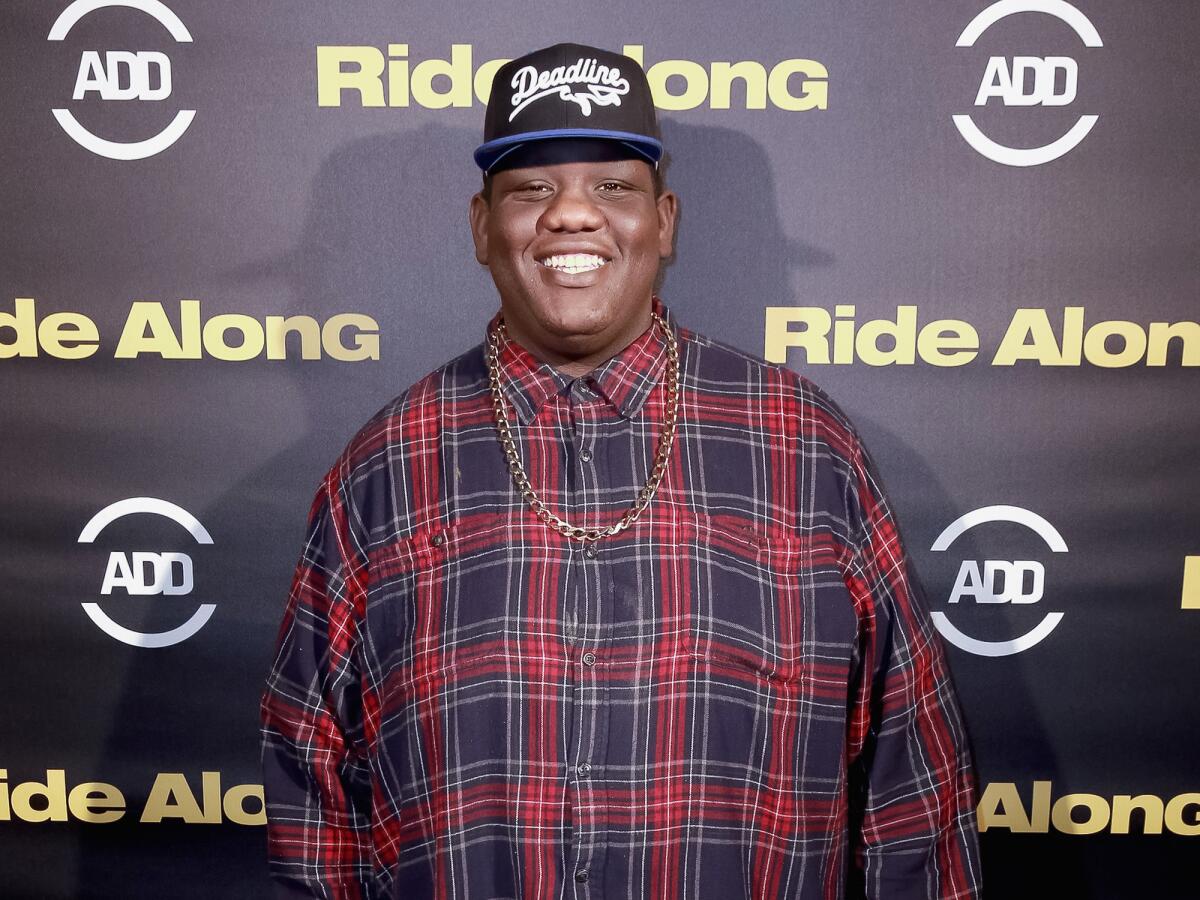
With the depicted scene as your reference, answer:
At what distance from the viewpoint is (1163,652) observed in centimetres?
187

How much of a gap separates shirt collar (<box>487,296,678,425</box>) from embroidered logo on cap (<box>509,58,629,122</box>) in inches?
11.0

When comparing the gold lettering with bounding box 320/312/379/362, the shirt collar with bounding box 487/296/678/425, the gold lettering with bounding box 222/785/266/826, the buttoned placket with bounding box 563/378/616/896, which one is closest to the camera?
the buttoned placket with bounding box 563/378/616/896

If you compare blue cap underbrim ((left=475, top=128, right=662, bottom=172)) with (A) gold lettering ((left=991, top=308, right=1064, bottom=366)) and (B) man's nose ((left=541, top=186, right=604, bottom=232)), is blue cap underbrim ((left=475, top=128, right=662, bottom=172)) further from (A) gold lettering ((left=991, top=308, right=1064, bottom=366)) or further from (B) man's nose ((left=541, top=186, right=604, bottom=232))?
(A) gold lettering ((left=991, top=308, right=1064, bottom=366))

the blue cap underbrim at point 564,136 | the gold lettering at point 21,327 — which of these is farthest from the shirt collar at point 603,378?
the gold lettering at point 21,327

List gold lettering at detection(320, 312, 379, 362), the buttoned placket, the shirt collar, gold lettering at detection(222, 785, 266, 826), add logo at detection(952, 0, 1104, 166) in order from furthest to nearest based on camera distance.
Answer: gold lettering at detection(222, 785, 266, 826) → gold lettering at detection(320, 312, 379, 362) → add logo at detection(952, 0, 1104, 166) → the shirt collar → the buttoned placket

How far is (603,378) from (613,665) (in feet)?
1.11

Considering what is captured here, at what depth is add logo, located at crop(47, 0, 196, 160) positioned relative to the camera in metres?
1.77

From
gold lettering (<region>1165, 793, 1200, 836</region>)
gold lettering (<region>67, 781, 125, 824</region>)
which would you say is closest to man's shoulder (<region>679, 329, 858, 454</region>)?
gold lettering (<region>1165, 793, 1200, 836</region>)

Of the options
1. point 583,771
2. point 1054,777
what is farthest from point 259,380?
point 1054,777

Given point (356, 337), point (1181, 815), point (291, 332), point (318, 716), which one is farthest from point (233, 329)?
point (1181, 815)

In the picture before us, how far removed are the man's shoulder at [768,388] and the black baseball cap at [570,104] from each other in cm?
25

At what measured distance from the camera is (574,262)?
1.29m

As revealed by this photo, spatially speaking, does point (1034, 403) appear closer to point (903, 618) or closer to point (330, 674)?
point (903, 618)

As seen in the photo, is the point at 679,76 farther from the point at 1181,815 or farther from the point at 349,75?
the point at 1181,815
